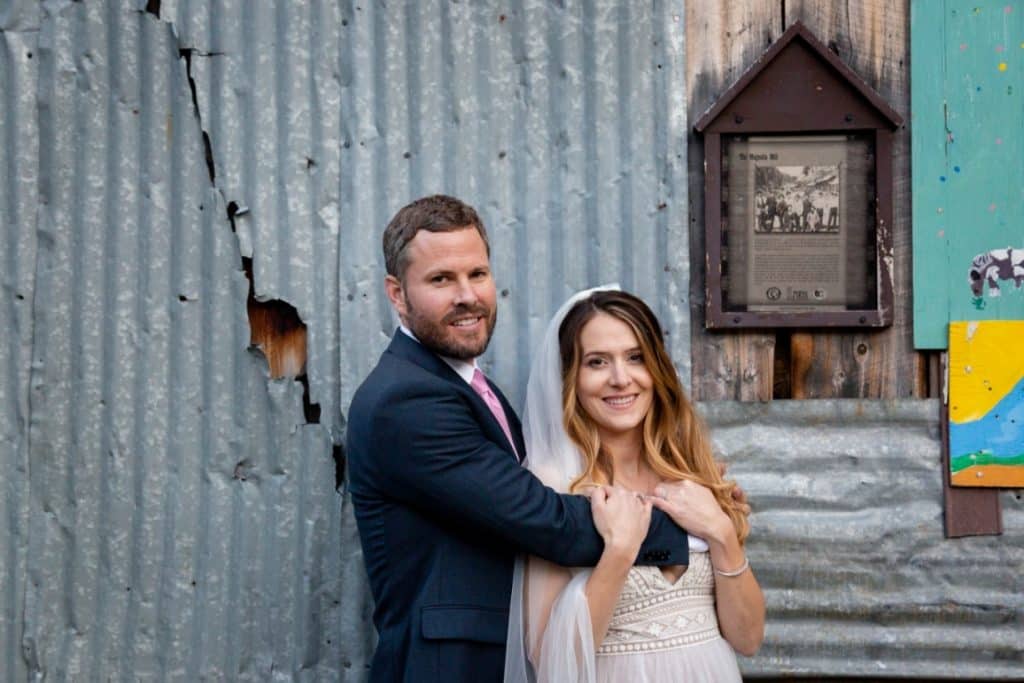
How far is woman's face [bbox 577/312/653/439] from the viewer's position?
2926 mm

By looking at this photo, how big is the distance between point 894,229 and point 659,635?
1496mm

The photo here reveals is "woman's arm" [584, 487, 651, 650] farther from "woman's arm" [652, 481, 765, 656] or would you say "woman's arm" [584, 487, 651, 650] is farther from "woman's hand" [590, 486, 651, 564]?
"woman's arm" [652, 481, 765, 656]

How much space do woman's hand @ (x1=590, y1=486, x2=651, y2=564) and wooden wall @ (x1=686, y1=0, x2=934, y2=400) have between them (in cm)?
83

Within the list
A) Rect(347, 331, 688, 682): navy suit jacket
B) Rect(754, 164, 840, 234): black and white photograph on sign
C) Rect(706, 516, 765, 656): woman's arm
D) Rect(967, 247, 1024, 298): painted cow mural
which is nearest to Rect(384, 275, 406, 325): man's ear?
Rect(347, 331, 688, 682): navy suit jacket

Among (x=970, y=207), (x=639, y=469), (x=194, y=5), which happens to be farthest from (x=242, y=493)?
(x=970, y=207)

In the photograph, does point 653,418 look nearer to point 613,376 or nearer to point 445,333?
point 613,376

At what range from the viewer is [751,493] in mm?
3463

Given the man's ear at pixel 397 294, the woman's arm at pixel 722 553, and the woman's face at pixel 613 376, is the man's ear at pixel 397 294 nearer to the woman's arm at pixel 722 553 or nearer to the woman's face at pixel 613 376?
the woman's face at pixel 613 376

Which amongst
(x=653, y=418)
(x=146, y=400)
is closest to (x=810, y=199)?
(x=653, y=418)

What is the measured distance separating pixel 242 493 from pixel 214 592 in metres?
0.32

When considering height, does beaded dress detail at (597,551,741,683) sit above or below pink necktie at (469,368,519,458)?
below

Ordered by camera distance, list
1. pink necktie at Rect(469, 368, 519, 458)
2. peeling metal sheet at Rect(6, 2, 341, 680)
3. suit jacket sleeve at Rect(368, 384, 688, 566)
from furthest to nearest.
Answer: peeling metal sheet at Rect(6, 2, 341, 680), pink necktie at Rect(469, 368, 519, 458), suit jacket sleeve at Rect(368, 384, 688, 566)

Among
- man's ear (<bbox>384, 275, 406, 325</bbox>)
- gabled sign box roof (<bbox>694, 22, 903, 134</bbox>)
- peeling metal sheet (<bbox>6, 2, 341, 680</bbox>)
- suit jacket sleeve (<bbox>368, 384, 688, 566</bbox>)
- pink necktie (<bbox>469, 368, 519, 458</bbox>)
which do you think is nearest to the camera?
suit jacket sleeve (<bbox>368, 384, 688, 566</bbox>)

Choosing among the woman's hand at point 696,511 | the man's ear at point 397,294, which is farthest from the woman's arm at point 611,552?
the man's ear at point 397,294
